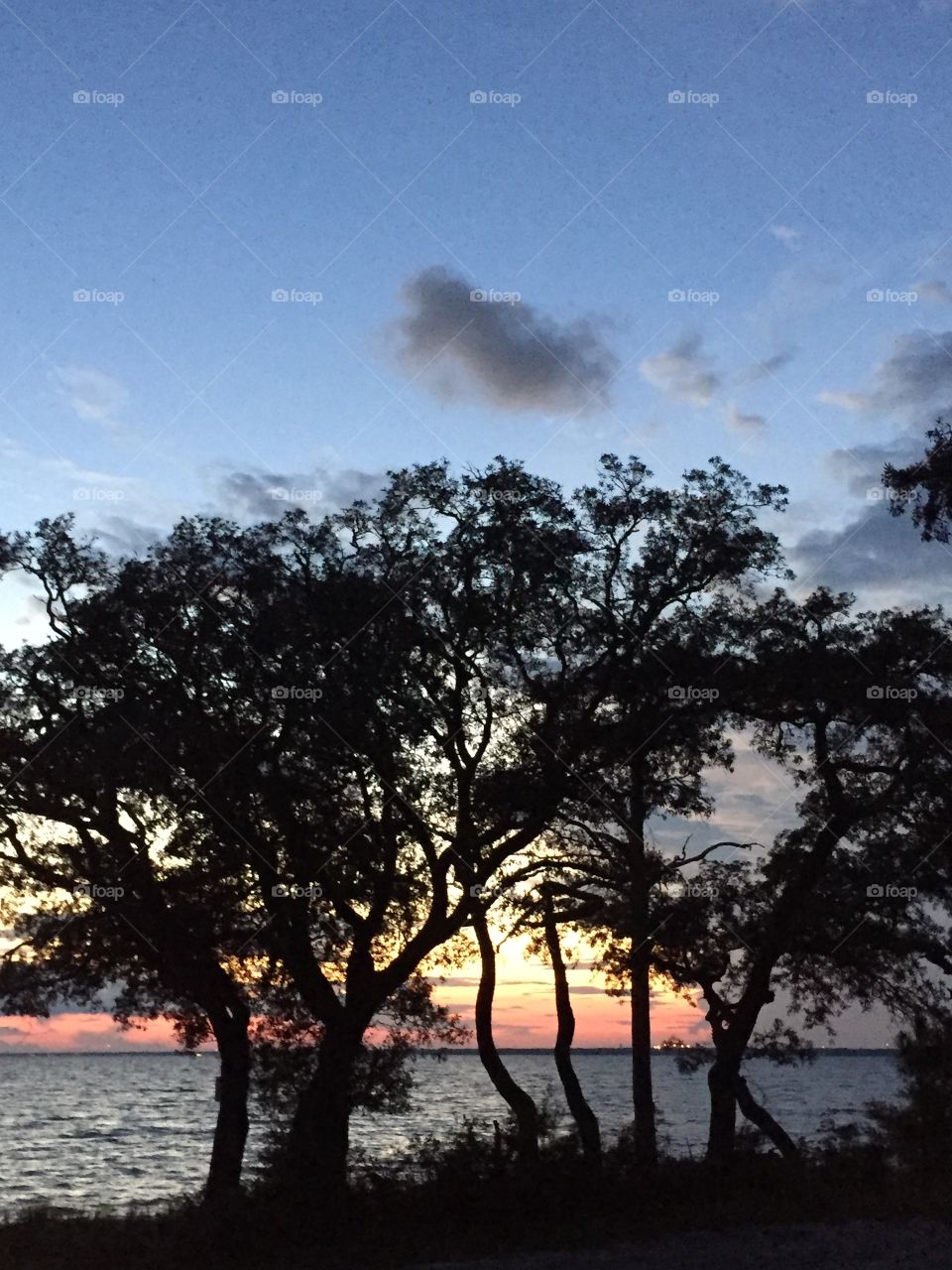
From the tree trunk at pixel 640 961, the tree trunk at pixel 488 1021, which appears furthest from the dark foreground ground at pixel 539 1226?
the tree trunk at pixel 488 1021

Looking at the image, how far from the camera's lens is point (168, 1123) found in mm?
104625

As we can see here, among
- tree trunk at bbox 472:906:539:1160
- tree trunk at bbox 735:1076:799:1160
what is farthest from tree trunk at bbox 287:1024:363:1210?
tree trunk at bbox 735:1076:799:1160

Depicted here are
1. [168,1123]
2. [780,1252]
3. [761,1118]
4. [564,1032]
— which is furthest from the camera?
[168,1123]

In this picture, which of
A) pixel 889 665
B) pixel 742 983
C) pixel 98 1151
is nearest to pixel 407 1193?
pixel 742 983

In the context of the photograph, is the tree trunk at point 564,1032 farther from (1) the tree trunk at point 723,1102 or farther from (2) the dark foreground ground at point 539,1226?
(2) the dark foreground ground at point 539,1226

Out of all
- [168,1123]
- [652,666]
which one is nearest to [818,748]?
[652,666]

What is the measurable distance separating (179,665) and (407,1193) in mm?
10778

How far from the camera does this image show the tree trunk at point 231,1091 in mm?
25219

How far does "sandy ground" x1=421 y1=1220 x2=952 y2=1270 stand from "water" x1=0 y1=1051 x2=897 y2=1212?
493 centimetres

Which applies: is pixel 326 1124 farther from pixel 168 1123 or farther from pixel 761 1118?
pixel 168 1123

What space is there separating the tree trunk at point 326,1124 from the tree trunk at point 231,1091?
1.69 metres

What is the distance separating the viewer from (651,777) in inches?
1060

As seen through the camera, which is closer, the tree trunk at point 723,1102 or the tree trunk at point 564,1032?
the tree trunk at point 723,1102

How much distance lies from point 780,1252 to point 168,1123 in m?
96.8
